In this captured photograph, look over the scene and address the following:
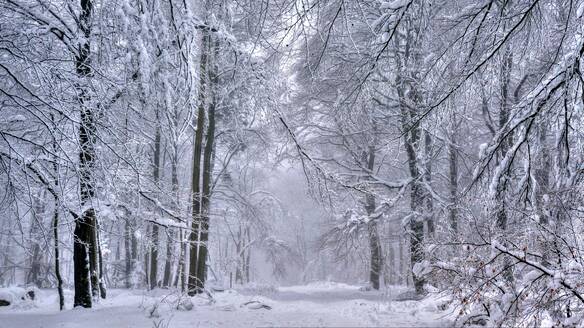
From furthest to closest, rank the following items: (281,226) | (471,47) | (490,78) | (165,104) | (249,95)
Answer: (281,226) → (249,95) → (165,104) → (490,78) → (471,47)

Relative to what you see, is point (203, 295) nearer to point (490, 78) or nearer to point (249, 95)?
point (249, 95)

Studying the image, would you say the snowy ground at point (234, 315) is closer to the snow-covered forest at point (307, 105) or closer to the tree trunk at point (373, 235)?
the snow-covered forest at point (307, 105)

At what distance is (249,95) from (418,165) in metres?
7.05

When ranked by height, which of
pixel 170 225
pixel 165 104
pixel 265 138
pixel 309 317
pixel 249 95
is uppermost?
pixel 265 138

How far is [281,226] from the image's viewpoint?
4091 cm

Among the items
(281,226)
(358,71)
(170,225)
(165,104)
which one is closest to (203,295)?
(170,225)

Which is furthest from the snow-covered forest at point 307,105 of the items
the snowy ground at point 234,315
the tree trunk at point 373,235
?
the tree trunk at point 373,235

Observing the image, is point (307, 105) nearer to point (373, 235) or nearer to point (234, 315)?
point (234, 315)

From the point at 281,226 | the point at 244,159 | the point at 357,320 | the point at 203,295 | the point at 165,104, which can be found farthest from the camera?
the point at 281,226

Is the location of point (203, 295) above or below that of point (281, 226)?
below

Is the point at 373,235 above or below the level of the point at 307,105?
below

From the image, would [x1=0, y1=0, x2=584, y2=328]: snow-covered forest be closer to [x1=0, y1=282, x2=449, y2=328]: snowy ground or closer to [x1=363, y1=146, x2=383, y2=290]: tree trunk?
[x1=0, y1=282, x2=449, y2=328]: snowy ground

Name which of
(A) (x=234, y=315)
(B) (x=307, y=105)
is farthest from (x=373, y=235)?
(B) (x=307, y=105)

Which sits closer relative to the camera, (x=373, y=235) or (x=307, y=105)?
(x=307, y=105)
